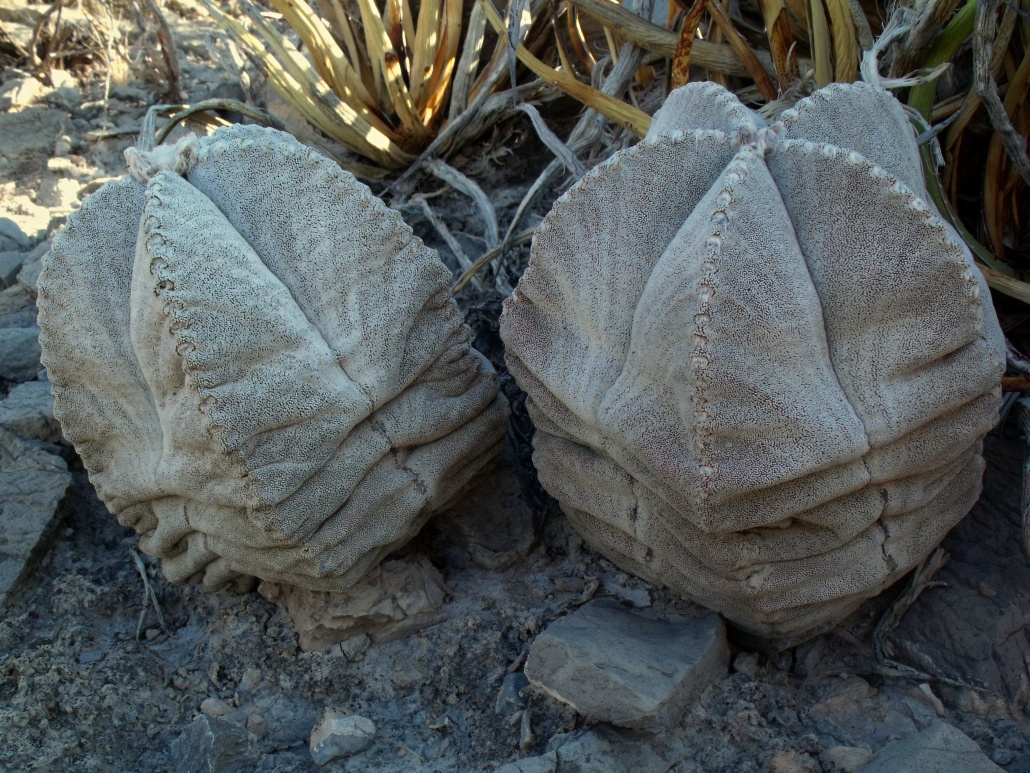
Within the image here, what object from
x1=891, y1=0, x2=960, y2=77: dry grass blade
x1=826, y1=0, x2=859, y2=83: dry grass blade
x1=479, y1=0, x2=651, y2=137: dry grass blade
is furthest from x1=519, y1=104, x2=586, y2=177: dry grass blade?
x1=891, y1=0, x2=960, y2=77: dry grass blade

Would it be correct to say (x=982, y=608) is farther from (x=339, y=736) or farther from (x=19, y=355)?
(x=19, y=355)

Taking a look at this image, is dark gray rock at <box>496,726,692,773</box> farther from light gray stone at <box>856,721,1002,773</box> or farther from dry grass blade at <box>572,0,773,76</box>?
dry grass blade at <box>572,0,773,76</box>

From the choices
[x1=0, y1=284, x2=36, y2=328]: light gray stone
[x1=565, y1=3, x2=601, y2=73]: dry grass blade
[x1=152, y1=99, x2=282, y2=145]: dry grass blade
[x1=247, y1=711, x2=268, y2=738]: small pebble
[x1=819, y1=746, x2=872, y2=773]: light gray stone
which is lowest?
[x1=247, y1=711, x2=268, y2=738]: small pebble

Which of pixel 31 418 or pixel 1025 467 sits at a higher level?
pixel 1025 467

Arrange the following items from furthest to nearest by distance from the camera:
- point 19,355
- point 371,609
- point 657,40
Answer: point 19,355, point 657,40, point 371,609

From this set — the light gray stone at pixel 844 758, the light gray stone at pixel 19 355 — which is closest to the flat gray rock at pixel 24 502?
the light gray stone at pixel 19 355

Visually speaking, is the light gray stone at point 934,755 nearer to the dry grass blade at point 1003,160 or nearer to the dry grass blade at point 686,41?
the dry grass blade at point 1003,160

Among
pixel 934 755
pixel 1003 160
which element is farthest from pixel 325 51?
pixel 934 755

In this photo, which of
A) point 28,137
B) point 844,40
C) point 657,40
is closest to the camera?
point 844,40
